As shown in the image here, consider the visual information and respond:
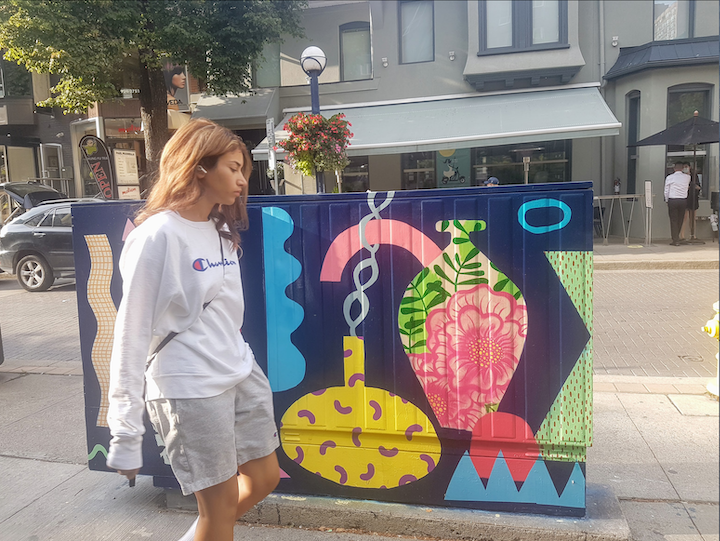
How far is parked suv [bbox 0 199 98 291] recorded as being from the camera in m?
11.6

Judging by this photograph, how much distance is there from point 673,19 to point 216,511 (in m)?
17.0

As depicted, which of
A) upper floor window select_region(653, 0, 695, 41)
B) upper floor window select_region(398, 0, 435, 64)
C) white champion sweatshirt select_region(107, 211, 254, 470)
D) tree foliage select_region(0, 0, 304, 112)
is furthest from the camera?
upper floor window select_region(398, 0, 435, 64)

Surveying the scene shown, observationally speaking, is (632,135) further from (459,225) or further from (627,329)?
(459,225)

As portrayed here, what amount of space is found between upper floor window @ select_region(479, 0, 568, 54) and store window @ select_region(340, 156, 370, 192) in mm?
4488

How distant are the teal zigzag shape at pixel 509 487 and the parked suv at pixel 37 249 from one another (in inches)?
420

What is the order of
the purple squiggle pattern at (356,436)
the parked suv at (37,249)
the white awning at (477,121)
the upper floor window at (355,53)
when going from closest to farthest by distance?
the purple squiggle pattern at (356,436), the parked suv at (37,249), the white awning at (477,121), the upper floor window at (355,53)

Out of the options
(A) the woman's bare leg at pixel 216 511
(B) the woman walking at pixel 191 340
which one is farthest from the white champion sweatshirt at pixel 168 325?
(A) the woman's bare leg at pixel 216 511

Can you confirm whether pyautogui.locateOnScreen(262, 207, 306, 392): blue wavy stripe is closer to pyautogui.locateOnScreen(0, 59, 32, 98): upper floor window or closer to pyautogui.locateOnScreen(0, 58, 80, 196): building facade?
pyautogui.locateOnScreen(0, 58, 80, 196): building facade

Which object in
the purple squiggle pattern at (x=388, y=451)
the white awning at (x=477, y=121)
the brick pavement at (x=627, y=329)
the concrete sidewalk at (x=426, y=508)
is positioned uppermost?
the white awning at (x=477, y=121)

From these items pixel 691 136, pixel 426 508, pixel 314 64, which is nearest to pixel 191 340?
pixel 426 508

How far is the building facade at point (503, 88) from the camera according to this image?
14.6 m

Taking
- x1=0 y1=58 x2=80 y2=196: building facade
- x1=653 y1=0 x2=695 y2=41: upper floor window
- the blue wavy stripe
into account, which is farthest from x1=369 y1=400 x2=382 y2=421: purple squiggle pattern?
x1=0 y1=58 x2=80 y2=196: building facade

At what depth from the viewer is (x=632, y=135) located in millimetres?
15703

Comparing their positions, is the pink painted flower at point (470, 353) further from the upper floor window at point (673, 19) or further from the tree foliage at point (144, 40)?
the upper floor window at point (673, 19)
